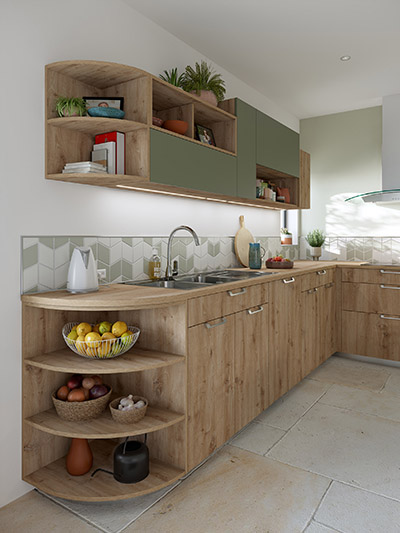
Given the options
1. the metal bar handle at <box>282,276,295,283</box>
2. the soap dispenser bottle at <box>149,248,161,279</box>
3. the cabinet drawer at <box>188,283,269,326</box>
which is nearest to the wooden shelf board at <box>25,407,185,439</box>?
the cabinet drawer at <box>188,283,269,326</box>

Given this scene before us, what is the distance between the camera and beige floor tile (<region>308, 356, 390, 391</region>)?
339cm

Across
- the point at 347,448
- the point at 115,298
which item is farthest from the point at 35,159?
the point at 347,448

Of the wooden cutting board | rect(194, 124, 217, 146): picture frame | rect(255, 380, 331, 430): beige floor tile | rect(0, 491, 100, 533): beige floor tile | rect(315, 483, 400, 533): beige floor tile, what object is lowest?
rect(0, 491, 100, 533): beige floor tile

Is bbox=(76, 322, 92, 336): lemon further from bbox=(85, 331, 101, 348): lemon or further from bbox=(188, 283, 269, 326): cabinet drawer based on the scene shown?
bbox=(188, 283, 269, 326): cabinet drawer

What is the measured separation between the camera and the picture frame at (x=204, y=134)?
2.82 m

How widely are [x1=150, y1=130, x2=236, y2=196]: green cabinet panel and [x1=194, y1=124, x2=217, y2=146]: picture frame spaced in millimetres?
152

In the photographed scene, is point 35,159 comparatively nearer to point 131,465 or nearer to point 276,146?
point 131,465

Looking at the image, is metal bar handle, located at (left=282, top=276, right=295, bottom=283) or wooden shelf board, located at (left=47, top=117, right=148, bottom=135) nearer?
wooden shelf board, located at (left=47, top=117, right=148, bottom=135)

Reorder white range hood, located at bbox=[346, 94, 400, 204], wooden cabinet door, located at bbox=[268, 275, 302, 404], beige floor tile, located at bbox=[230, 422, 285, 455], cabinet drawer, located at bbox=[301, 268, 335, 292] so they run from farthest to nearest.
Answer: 1. white range hood, located at bbox=[346, 94, 400, 204]
2. cabinet drawer, located at bbox=[301, 268, 335, 292]
3. wooden cabinet door, located at bbox=[268, 275, 302, 404]
4. beige floor tile, located at bbox=[230, 422, 285, 455]

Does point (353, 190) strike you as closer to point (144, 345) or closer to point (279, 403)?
point (279, 403)

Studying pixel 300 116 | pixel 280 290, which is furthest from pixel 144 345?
pixel 300 116

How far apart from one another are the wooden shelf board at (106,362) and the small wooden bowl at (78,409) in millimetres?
202

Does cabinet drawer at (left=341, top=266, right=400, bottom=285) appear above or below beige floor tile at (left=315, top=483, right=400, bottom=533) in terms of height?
above

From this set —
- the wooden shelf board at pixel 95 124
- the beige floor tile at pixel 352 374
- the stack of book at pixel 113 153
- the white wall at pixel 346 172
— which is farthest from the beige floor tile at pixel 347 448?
the white wall at pixel 346 172
